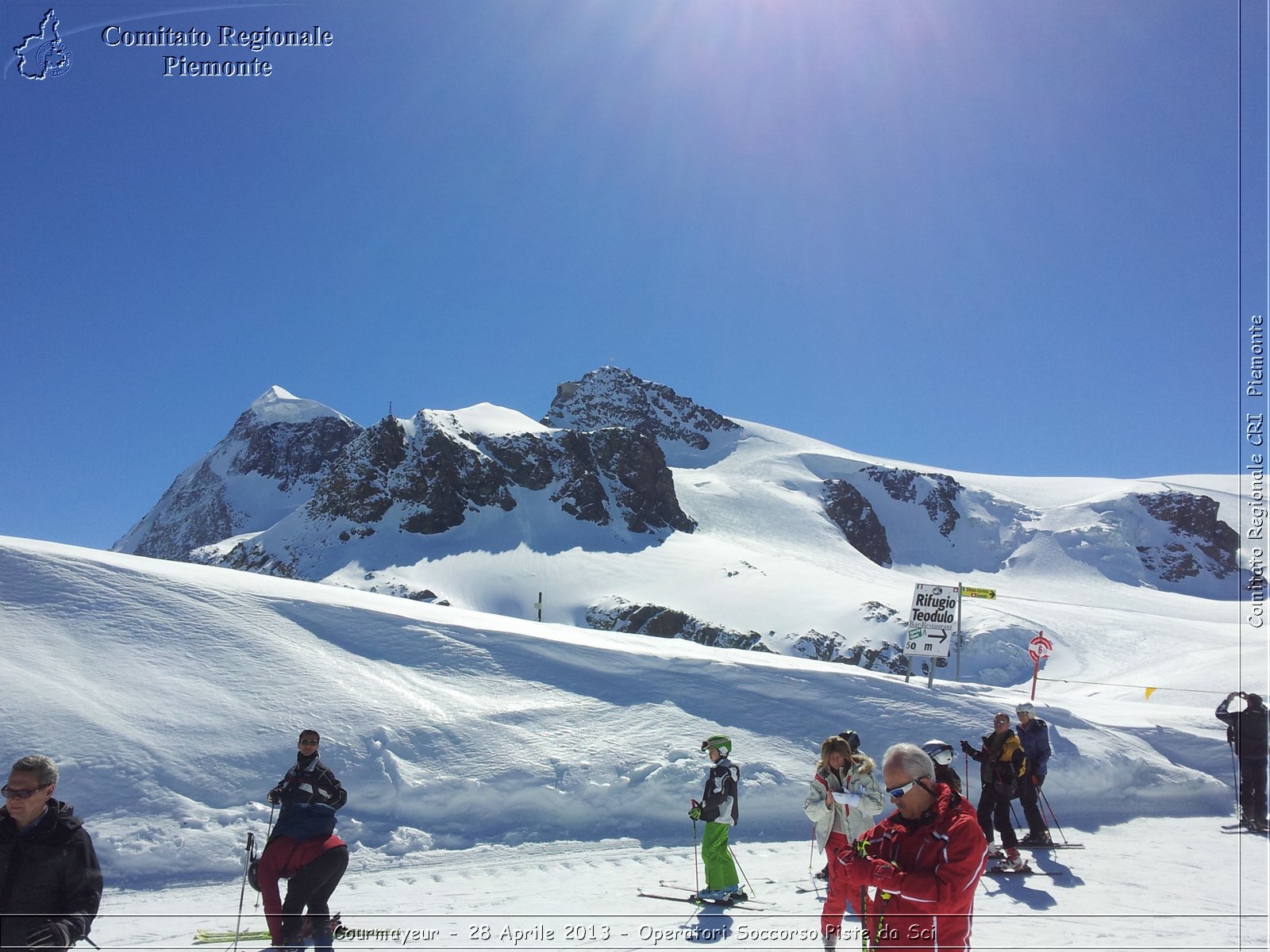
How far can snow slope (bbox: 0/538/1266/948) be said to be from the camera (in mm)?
6891

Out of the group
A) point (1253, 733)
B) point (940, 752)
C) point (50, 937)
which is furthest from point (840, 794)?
point (1253, 733)

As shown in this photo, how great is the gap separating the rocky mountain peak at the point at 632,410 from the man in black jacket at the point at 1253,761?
14578cm

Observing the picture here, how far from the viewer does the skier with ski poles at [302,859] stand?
4879mm

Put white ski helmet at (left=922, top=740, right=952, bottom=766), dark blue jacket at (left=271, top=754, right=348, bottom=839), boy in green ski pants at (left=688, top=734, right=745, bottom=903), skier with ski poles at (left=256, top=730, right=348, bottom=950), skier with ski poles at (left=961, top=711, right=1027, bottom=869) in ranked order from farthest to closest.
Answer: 1. skier with ski poles at (left=961, top=711, right=1027, bottom=869)
2. boy in green ski pants at (left=688, top=734, right=745, bottom=903)
3. dark blue jacket at (left=271, top=754, right=348, bottom=839)
4. skier with ski poles at (left=256, top=730, right=348, bottom=950)
5. white ski helmet at (left=922, top=740, right=952, bottom=766)

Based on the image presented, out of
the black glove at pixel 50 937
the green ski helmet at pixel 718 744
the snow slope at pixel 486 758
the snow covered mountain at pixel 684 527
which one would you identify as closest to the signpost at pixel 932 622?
the snow slope at pixel 486 758

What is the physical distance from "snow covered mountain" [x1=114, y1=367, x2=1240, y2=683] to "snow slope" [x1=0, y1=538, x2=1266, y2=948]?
49.8 metres

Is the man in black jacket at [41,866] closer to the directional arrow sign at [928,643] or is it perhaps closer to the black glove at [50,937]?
the black glove at [50,937]

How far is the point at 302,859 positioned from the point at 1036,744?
27.9ft

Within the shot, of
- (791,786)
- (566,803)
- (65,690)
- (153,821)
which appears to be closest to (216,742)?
(153,821)

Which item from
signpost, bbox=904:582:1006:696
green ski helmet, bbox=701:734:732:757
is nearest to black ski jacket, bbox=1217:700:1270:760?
signpost, bbox=904:582:1006:696

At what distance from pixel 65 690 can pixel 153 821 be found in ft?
7.09

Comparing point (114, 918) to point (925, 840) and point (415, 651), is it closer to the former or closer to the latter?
point (415, 651)

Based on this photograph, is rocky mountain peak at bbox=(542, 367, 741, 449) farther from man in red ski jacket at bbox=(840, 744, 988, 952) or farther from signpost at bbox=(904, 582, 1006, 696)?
man in red ski jacket at bbox=(840, 744, 988, 952)

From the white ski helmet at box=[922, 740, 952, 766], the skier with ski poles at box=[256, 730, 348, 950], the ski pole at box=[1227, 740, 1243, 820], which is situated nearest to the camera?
the white ski helmet at box=[922, 740, 952, 766]
